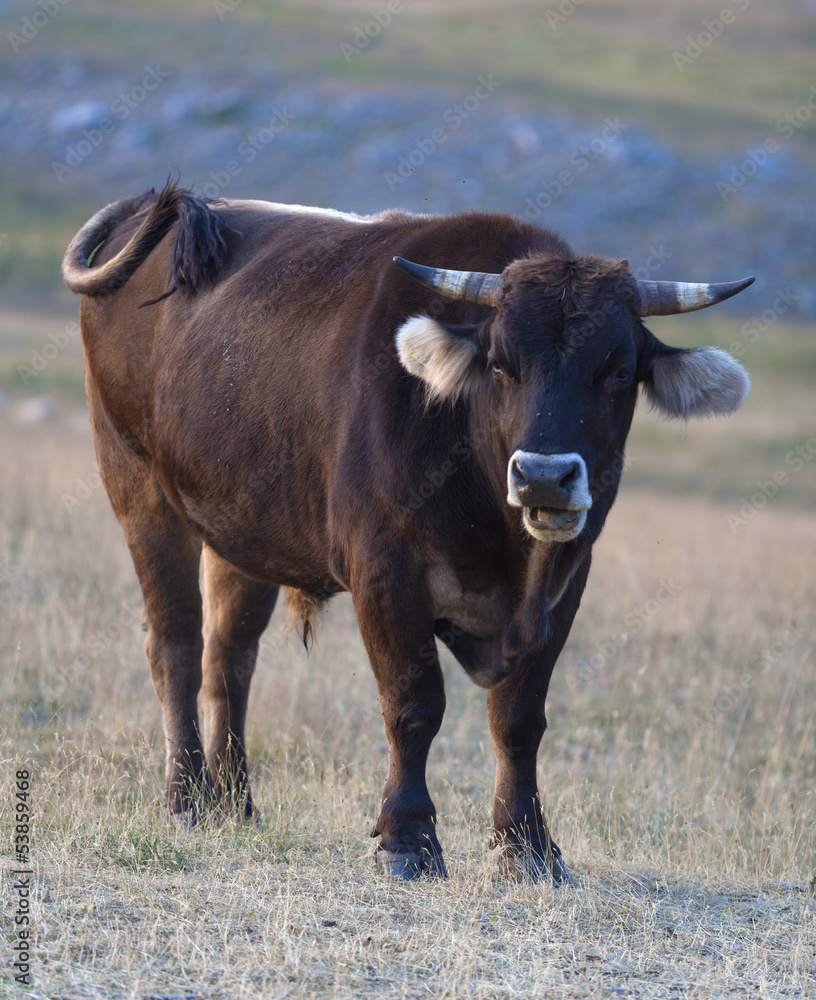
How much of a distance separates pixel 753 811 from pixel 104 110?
4589cm

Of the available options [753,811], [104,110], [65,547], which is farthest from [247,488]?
[104,110]

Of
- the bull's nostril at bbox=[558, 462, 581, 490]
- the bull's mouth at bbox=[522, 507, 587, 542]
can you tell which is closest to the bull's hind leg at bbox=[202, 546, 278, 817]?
the bull's mouth at bbox=[522, 507, 587, 542]

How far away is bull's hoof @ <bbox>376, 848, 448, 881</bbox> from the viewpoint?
4.86 metres

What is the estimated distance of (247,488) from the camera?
5.62 metres

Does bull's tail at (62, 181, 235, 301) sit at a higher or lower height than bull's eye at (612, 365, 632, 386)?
higher

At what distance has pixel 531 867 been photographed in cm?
501
